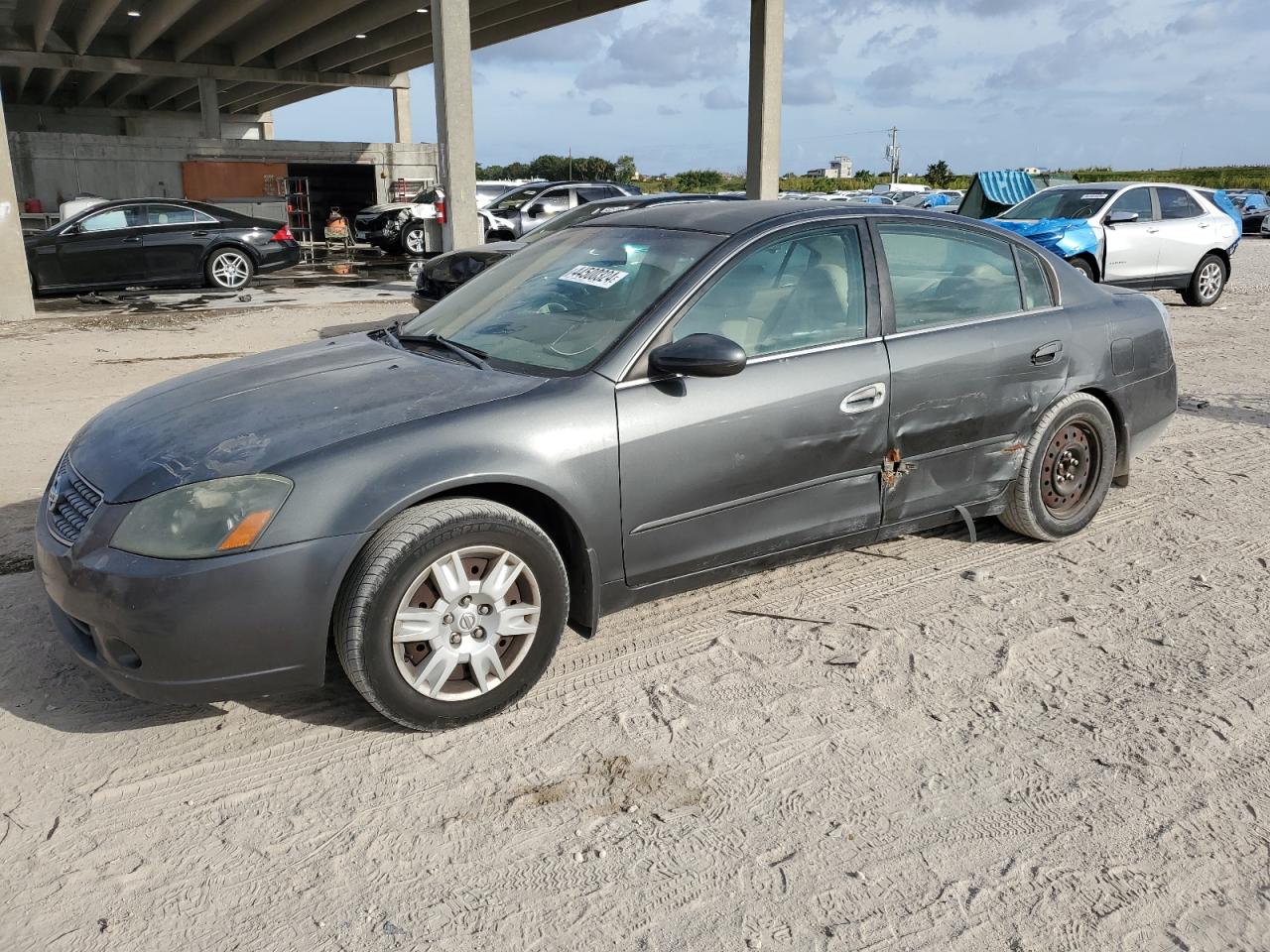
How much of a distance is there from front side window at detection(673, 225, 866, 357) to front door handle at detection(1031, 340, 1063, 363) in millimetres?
923

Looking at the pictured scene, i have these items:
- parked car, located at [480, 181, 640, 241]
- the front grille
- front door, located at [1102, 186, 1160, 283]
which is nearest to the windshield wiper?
the front grille

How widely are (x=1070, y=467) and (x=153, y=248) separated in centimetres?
1469

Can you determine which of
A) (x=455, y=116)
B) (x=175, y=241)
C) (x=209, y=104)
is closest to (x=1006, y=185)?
(x=455, y=116)

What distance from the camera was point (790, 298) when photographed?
12.7 ft

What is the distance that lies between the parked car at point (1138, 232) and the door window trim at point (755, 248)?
930cm

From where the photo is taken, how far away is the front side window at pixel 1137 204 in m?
12.9

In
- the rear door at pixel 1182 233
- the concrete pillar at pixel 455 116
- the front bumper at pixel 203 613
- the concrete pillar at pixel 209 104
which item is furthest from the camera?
the concrete pillar at pixel 209 104

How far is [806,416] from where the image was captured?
371 centimetres

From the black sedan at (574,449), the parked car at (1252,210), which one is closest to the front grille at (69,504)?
the black sedan at (574,449)

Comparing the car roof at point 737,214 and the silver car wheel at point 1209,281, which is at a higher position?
the car roof at point 737,214

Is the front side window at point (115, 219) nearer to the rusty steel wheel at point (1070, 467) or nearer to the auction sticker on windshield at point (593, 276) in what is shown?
the auction sticker on windshield at point (593, 276)

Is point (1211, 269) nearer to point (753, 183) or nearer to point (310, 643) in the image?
point (753, 183)

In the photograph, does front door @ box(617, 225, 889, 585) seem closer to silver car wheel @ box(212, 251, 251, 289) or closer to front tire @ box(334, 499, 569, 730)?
front tire @ box(334, 499, 569, 730)

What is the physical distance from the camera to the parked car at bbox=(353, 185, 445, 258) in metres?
23.5
